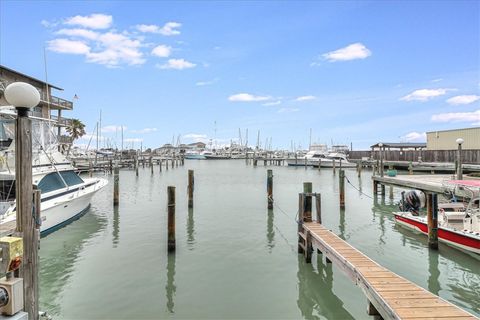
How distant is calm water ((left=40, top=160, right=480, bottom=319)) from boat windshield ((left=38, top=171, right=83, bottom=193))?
205 centimetres

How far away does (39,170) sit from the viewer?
16062 millimetres

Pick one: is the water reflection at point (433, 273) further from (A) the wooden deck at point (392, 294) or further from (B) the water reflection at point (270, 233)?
(B) the water reflection at point (270, 233)

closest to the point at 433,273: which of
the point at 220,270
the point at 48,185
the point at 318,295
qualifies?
the point at 318,295

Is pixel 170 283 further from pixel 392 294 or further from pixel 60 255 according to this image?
pixel 392 294

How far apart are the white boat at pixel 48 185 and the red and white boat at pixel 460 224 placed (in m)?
15.7

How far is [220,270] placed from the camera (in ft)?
34.8

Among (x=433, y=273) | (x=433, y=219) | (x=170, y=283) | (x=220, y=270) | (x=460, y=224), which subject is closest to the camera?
(x=170, y=283)

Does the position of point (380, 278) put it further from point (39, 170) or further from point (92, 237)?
point (39, 170)

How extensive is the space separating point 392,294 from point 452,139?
162ft

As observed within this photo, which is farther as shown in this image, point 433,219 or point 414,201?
point 414,201

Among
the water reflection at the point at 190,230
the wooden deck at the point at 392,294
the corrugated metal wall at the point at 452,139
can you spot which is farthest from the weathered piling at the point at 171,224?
the corrugated metal wall at the point at 452,139

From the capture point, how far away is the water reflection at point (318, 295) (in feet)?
26.1

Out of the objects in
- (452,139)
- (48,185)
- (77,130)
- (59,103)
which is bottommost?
(48,185)

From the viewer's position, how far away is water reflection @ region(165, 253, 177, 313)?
→ 839 cm
